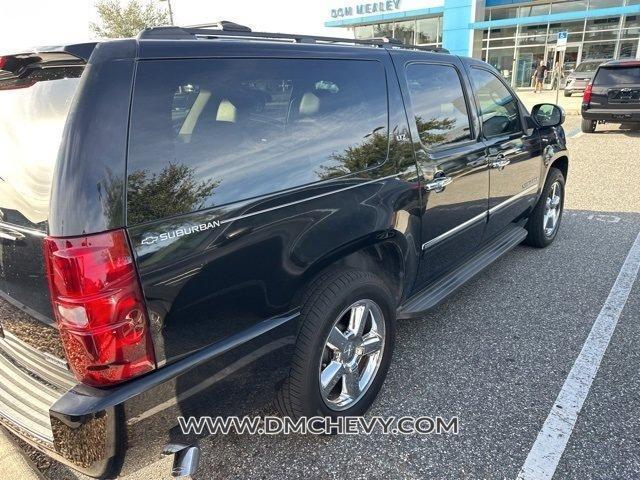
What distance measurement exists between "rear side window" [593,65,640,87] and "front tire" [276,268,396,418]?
11.9 m

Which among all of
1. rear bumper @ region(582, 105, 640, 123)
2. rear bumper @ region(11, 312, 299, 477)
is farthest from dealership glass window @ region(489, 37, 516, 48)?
rear bumper @ region(11, 312, 299, 477)

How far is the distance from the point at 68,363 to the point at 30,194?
23.7 inches

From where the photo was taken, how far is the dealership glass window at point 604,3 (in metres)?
22.3

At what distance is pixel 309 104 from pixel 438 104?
1241mm

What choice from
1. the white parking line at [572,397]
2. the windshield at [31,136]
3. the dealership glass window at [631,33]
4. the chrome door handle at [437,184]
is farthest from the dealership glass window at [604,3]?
the windshield at [31,136]

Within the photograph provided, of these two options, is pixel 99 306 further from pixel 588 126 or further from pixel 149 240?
pixel 588 126

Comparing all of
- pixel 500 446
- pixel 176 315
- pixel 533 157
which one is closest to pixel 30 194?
pixel 176 315

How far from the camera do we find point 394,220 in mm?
2529

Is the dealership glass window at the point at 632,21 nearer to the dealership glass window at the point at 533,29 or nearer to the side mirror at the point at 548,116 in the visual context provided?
the dealership glass window at the point at 533,29

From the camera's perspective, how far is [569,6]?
23.8 metres

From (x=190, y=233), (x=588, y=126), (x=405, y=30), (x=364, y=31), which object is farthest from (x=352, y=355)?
(x=364, y=31)

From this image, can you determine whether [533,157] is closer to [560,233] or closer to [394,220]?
[560,233]

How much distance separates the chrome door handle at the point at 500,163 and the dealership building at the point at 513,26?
2297cm

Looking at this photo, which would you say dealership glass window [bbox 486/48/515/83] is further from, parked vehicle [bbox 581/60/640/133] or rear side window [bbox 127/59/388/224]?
rear side window [bbox 127/59/388/224]
